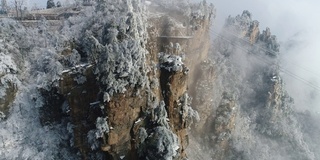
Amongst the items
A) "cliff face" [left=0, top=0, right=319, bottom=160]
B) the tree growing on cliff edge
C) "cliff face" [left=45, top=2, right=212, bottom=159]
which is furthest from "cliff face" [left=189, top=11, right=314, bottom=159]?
the tree growing on cliff edge

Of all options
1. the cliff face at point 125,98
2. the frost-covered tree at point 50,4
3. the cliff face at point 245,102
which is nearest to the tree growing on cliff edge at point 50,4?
the frost-covered tree at point 50,4

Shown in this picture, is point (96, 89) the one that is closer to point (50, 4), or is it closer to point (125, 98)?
point (125, 98)

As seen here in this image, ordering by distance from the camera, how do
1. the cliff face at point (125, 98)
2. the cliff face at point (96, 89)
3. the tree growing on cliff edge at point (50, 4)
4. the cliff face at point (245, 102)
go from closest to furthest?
1. the cliff face at point (125, 98)
2. the cliff face at point (96, 89)
3. the cliff face at point (245, 102)
4. the tree growing on cliff edge at point (50, 4)

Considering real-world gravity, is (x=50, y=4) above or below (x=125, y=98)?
above

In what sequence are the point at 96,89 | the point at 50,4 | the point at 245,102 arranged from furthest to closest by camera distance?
the point at 245,102
the point at 50,4
the point at 96,89

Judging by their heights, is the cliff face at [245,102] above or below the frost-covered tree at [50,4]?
below

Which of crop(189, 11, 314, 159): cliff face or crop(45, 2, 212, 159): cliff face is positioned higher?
crop(45, 2, 212, 159): cliff face

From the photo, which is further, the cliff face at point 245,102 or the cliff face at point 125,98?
the cliff face at point 245,102

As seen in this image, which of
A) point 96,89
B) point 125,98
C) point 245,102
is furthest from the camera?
point 245,102

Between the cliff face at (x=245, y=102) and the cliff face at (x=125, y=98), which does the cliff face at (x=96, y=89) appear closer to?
the cliff face at (x=125, y=98)

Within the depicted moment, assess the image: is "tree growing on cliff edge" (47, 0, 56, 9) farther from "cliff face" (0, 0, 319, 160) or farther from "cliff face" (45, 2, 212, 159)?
"cliff face" (45, 2, 212, 159)

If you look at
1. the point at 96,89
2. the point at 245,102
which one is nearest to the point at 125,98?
the point at 96,89

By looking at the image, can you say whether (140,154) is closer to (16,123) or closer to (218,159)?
(16,123)

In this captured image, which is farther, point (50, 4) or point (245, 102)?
point (245, 102)
